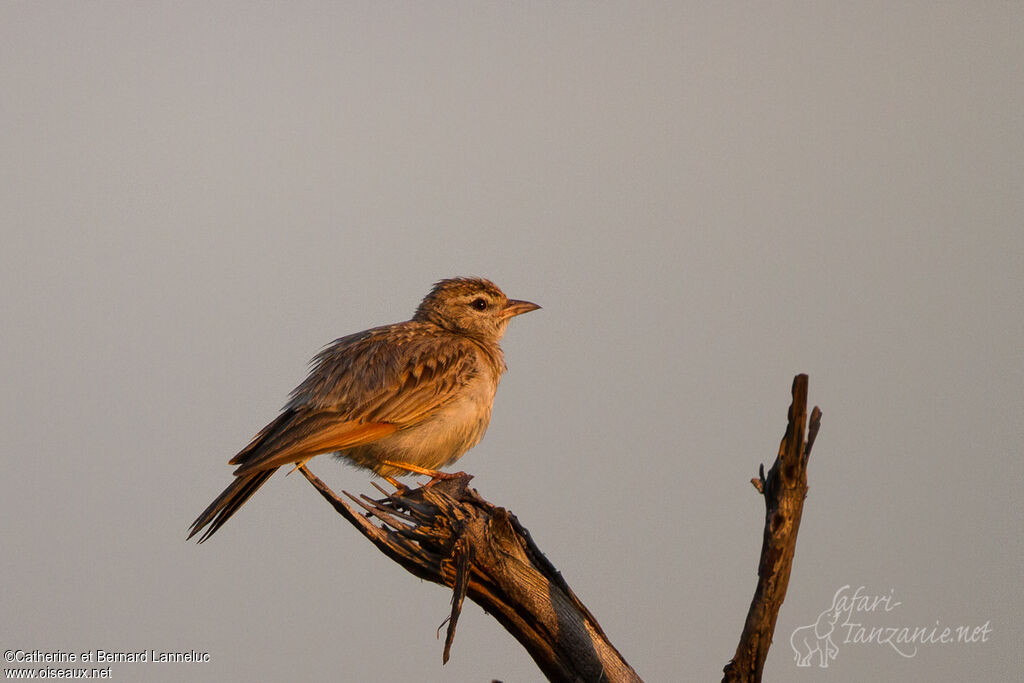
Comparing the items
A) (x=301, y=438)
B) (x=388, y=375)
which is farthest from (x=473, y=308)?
(x=301, y=438)

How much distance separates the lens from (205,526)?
7918mm

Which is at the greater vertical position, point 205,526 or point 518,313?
point 518,313

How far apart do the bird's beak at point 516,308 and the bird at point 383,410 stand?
0.67 m

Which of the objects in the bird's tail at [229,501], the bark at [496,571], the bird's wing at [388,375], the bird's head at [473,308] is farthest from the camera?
the bird's head at [473,308]

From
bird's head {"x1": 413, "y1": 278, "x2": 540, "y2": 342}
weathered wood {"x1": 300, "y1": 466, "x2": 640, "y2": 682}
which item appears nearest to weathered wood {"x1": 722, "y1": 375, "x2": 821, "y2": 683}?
weathered wood {"x1": 300, "y1": 466, "x2": 640, "y2": 682}

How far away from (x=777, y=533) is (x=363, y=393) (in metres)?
4.14

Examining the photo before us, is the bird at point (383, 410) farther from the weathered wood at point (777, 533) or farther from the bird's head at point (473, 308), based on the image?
the weathered wood at point (777, 533)

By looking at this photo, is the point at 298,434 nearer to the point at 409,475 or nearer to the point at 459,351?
the point at 409,475

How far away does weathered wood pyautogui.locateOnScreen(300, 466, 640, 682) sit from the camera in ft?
22.8

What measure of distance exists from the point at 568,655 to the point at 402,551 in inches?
47.5

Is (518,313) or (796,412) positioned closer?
(796,412)

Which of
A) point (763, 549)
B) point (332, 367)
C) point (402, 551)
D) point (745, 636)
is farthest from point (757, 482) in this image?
point (332, 367)

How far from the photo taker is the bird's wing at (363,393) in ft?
27.5

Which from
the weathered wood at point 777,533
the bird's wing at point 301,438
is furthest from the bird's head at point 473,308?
the weathered wood at point 777,533
